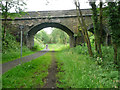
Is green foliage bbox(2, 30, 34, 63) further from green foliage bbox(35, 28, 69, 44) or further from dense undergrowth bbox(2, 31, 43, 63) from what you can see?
green foliage bbox(35, 28, 69, 44)

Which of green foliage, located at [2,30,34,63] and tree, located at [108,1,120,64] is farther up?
tree, located at [108,1,120,64]

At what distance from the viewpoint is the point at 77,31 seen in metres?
19.1

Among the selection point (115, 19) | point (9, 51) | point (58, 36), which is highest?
point (58, 36)

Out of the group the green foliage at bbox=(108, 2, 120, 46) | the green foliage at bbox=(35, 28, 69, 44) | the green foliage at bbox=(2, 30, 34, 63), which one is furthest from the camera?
the green foliage at bbox=(35, 28, 69, 44)

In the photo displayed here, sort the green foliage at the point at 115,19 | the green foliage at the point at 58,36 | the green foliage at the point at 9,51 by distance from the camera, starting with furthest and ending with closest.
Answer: the green foliage at the point at 58,36
the green foliage at the point at 9,51
the green foliage at the point at 115,19

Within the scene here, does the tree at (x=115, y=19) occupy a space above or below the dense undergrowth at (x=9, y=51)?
above

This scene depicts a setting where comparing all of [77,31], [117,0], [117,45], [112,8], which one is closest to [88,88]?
[117,45]

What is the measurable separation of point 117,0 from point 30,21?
51.7 feet

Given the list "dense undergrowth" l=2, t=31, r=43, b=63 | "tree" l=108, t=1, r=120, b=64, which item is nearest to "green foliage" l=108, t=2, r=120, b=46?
"tree" l=108, t=1, r=120, b=64

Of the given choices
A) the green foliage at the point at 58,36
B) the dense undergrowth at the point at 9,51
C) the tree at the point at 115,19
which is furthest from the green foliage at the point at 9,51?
the green foliage at the point at 58,36

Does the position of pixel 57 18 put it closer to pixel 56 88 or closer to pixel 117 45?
pixel 117 45

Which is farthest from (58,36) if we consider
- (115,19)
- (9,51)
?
(115,19)

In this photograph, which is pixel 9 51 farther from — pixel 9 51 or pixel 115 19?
pixel 115 19

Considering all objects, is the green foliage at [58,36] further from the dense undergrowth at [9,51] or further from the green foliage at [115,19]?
the green foliage at [115,19]
